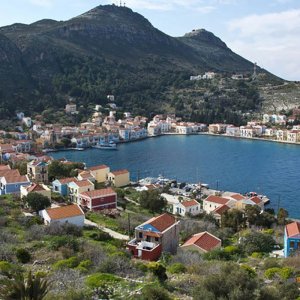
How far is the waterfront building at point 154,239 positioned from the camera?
15.9 m

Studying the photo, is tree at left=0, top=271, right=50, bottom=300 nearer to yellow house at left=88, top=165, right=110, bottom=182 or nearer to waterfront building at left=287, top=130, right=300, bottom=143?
yellow house at left=88, top=165, right=110, bottom=182

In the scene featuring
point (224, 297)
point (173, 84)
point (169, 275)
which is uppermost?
point (173, 84)

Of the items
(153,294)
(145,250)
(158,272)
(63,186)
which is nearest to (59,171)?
(63,186)

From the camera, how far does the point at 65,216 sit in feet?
67.3

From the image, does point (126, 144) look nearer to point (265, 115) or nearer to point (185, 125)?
point (185, 125)

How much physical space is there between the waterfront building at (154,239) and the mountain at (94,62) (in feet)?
198

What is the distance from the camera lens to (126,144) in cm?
6744

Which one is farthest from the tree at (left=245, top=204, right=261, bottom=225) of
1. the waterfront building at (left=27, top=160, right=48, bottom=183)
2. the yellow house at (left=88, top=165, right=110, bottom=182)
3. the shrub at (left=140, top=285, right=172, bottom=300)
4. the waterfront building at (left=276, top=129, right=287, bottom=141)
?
the waterfront building at (left=276, top=129, right=287, bottom=141)

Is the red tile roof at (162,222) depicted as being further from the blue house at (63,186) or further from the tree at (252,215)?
the blue house at (63,186)

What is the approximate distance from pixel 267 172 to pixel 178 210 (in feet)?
61.7

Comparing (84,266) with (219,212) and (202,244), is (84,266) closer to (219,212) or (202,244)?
(202,244)

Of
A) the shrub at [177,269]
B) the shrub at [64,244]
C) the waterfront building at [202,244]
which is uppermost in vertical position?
the shrub at [64,244]

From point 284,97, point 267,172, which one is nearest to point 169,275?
point 267,172

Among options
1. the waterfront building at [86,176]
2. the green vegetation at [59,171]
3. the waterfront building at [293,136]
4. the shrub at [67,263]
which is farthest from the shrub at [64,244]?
the waterfront building at [293,136]
